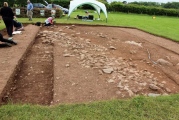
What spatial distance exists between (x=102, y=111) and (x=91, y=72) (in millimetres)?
2290

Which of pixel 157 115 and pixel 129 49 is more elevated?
pixel 129 49

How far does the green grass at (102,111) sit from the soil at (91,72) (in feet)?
1.49

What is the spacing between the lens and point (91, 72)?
6668mm

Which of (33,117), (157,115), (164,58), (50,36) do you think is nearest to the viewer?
(33,117)

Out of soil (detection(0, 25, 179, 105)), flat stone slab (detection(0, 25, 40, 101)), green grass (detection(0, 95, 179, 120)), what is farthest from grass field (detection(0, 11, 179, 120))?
flat stone slab (detection(0, 25, 40, 101))

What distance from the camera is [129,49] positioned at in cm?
997

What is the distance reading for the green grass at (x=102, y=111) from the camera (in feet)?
14.0

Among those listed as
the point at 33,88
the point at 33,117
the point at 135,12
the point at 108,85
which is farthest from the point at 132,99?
the point at 135,12

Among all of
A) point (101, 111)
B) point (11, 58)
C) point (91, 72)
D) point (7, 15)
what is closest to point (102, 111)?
point (101, 111)

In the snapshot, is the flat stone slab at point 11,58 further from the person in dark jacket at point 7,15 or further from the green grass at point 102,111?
the green grass at point 102,111

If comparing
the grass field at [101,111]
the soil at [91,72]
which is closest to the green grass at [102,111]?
the grass field at [101,111]

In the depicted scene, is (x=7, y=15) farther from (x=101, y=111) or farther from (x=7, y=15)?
(x=101, y=111)

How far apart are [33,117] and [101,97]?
172 centimetres

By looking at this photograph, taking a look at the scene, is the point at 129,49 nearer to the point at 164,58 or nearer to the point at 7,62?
the point at 164,58
